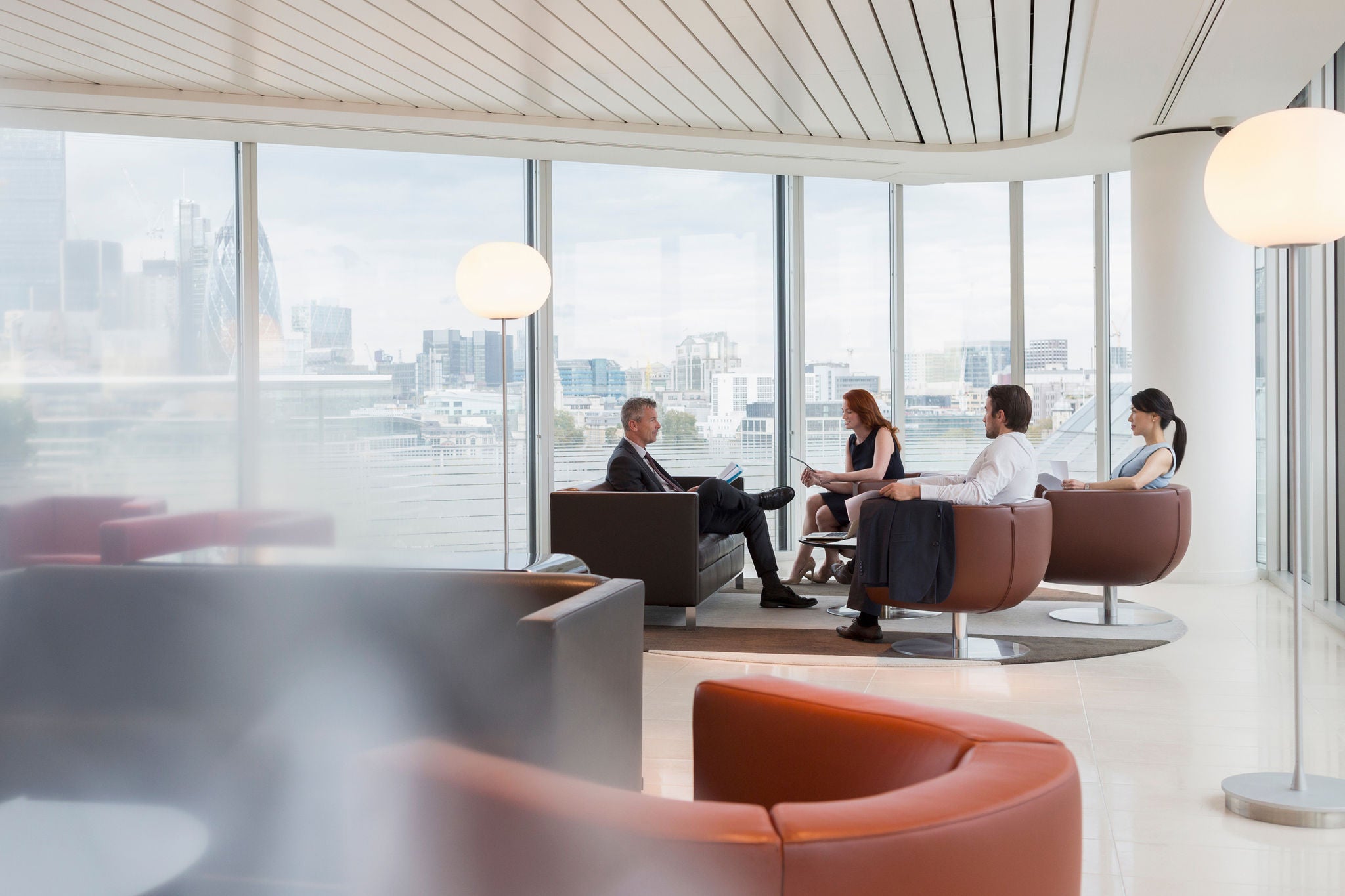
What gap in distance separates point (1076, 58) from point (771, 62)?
160cm

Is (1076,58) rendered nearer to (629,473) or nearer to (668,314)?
(629,473)

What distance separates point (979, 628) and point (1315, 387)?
7.92ft

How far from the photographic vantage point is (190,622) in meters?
2.75

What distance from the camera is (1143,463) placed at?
575cm

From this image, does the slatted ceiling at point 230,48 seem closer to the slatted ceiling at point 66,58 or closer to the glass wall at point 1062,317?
the slatted ceiling at point 66,58

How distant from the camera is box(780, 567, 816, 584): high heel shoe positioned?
696 cm

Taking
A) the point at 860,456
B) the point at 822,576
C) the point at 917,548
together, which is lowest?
the point at 822,576

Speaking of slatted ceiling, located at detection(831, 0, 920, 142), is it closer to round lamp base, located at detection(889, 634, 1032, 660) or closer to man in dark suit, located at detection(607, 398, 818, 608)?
man in dark suit, located at detection(607, 398, 818, 608)

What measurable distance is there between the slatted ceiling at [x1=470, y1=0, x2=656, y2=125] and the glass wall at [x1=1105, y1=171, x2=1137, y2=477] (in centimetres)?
389

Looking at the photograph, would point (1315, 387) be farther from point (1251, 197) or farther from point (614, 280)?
point (614, 280)

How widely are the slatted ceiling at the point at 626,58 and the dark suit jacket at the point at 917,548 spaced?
259 centimetres

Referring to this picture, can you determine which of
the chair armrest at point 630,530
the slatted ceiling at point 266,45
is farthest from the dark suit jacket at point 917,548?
the slatted ceiling at point 266,45

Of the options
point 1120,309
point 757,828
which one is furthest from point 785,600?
point 757,828

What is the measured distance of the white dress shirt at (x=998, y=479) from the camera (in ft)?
15.9
